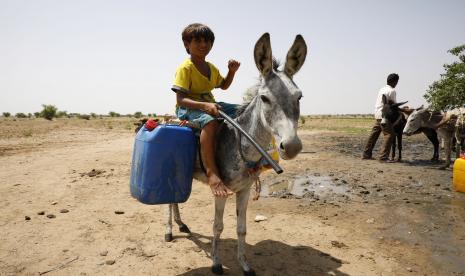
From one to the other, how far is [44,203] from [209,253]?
386 cm

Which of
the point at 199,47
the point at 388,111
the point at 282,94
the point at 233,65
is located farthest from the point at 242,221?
the point at 388,111

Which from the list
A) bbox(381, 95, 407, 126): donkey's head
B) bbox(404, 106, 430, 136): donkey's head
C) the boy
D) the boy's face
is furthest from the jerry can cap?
bbox(404, 106, 430, 136): donkey's head

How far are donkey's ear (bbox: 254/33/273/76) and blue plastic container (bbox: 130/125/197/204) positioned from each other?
1114 millimetres

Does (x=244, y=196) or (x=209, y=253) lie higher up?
(x=244, y=196)

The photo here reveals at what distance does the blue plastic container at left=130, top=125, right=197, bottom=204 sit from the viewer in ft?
11.1

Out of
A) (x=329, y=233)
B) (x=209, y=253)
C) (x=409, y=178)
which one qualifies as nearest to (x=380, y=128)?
(x=409, y=178)

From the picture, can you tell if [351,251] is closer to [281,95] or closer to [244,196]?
[244,196]

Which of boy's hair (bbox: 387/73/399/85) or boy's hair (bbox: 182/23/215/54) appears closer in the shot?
boy's hair (bbox: 182/23/215/54)

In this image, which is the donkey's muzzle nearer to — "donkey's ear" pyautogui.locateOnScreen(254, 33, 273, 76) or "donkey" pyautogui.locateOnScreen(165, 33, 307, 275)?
"donkey" pyautogui.locateOnScreen(165, 33, 307, 275)

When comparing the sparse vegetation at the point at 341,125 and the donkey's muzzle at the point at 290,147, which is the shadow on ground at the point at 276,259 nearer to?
the donkey's muzzle at the point at 290,147

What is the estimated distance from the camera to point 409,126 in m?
10.7

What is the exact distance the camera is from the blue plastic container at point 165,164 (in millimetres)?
3385

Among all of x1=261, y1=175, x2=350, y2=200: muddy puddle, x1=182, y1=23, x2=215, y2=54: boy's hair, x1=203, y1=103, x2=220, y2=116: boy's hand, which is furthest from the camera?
x1=261, y1=175, x2=350, y2=200: muddy puddle

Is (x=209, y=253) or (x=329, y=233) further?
(x=329, y=233)
